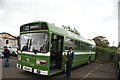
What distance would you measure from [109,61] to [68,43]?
1470 centimetres

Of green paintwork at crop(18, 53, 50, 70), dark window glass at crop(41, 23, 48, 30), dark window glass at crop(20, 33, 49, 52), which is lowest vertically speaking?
green paintwork at crop(18, 53, 50, 70)

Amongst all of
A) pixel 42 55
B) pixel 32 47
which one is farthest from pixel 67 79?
pixel 32 47

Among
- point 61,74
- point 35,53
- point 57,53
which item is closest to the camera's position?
point 35,53

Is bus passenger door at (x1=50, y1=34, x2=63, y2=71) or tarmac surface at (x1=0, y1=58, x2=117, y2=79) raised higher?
bus passenger door at (x1=50, y1=34, x2=63, y2=71)

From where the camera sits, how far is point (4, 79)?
19.9ft

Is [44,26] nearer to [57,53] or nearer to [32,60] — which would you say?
[32,60]

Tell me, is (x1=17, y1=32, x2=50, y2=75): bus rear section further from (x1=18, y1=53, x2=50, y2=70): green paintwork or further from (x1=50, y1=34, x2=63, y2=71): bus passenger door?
(x1=50, y1=34, x2=63, y2=71): bus passenger door

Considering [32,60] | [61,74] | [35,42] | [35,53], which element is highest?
[35,42]

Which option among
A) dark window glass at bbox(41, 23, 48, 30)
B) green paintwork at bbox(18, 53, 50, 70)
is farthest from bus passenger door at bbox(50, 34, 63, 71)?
green paintwork at bbox(18, 53, 50, 70)

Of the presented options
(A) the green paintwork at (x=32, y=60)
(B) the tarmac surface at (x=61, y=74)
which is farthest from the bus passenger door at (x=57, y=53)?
(A) the green paintwork at (x=32, y=60)

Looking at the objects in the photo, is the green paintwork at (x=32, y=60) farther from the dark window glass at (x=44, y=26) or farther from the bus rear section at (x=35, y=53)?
the dark window glass at (x=44, y=26)

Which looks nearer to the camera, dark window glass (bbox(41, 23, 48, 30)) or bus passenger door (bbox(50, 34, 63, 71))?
dark window glass (bbox(41, 23, 48, 30))

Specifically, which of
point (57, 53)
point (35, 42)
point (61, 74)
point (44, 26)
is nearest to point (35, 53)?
point (35, 42)

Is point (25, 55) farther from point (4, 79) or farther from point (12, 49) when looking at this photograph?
point (12, 49)
